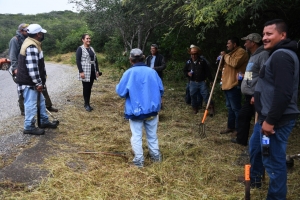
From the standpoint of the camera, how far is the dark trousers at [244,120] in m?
4.89

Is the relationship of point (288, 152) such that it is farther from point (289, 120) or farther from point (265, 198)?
point (289, 120)

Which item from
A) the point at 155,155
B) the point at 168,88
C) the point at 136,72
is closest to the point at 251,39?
the point at 136,72

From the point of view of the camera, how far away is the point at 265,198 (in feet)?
11.0

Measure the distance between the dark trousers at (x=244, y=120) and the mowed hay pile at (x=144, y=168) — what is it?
0.16 metres

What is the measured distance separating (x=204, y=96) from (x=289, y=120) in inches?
176

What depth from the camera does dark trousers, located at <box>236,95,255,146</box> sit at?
16.1 feet

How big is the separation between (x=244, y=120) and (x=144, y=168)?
1978 millimetres

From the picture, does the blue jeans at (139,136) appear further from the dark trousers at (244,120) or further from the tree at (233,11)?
the tree at (233,11)

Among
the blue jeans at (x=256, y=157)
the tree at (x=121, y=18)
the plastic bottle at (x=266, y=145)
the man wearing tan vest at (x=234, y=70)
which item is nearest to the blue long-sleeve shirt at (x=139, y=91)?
the blue jeans at (x=256, y=157)

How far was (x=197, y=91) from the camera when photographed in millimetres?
7422

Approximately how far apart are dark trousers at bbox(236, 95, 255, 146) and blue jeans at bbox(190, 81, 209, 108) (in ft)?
7.36

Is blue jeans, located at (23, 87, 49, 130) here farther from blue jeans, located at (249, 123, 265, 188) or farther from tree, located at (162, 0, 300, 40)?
blue jeans, located at (249, 123, 265, 188)

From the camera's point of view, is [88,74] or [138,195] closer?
[138,195]

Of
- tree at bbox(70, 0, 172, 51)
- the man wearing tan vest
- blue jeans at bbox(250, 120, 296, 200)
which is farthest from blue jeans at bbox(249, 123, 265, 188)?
tree at bbox(70, 0, 172, 51)
